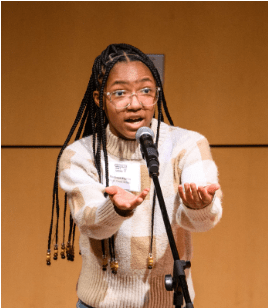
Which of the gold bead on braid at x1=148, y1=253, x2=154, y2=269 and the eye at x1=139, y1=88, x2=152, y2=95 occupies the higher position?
the eye at x1=139, y1=88, x2=152, y2=95

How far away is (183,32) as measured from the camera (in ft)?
6.72

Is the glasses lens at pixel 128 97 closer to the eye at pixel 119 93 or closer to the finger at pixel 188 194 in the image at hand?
the eye at pixel 119 93

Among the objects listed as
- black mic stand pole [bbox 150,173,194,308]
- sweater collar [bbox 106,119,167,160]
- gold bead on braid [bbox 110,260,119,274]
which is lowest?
gold bead on braid [bbox 110,260,119,274]

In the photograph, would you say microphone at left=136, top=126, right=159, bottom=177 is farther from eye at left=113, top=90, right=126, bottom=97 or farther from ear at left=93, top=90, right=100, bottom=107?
ear at left=93, top=90, right=100, bottom=107

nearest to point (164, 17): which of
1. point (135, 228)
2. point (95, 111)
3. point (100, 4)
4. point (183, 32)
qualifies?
point (183, 32)

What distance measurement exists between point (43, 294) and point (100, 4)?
1.62 meters

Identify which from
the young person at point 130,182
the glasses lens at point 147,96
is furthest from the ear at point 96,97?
the glasses lens at point 147,96

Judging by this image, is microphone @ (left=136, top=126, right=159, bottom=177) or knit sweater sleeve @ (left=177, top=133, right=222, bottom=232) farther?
knit sweater sleeve @ (left=177, top=133, right=222, bottom=232)

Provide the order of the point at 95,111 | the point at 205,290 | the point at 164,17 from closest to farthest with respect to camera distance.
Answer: the point at 95,111 < the point at 164,17 < the point at 205,290

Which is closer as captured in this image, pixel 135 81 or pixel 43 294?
pixel 135 81

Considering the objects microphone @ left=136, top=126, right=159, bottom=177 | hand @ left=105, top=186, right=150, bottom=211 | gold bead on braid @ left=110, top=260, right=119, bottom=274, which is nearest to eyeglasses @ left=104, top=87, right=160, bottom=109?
microphone @ left=136, top=126, right=159, bottom=177

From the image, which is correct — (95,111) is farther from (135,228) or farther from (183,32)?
(183,32)

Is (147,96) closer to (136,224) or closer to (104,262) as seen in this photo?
(136,224)

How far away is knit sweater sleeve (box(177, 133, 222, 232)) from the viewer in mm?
940
